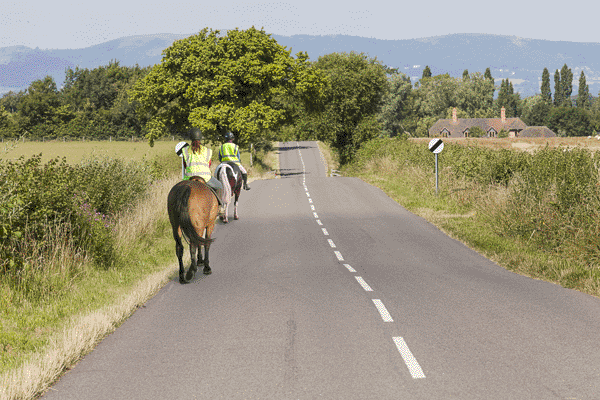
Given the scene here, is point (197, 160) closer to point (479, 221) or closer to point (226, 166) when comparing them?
point (226, 166)

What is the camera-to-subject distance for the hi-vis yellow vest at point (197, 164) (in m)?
10.3

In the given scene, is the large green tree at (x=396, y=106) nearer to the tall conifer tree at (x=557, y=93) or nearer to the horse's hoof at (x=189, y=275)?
the tall conifer tree at (x=557, y=93)

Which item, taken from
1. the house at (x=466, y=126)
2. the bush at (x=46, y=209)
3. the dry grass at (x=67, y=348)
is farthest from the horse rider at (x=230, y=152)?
the house at (x=466, y=126)

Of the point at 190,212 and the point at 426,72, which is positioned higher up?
the point at 426,72

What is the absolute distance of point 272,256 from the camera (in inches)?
491

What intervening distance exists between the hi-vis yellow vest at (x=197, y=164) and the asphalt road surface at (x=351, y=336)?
182cm

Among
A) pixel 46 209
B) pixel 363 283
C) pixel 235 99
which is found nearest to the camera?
pixel 363 283

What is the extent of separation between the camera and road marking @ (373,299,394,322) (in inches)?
277

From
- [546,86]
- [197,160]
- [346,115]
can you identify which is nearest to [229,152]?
[197,160]

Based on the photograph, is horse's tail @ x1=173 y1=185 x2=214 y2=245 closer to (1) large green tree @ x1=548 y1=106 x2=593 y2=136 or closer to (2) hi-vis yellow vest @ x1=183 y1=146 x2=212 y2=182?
(2) hi-vis yellow vest @ x1=183 y1=146 x2=212 y2=182

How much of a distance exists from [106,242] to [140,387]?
6.80 meters

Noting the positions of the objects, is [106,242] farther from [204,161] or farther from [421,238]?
[421,238]

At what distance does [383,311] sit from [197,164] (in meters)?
4.59

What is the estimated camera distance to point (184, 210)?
30.4ft
